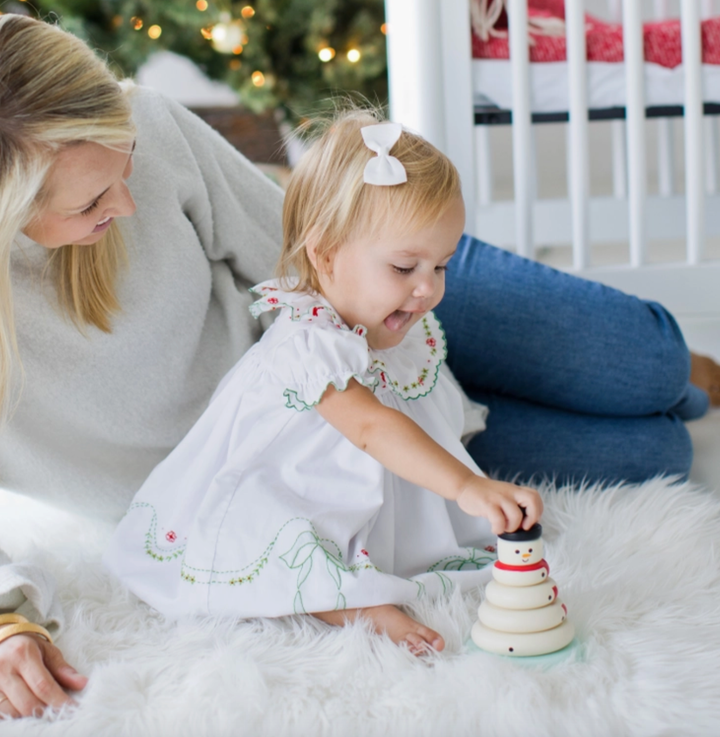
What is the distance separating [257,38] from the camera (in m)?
2.41

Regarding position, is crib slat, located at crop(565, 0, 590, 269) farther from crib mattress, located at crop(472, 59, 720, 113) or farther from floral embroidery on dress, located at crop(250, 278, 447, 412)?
floral embroidery on dress, located at crop(250, 278, 447, 412)

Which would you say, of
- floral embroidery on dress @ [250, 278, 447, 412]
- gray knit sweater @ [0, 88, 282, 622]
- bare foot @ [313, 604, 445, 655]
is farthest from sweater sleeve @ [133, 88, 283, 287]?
bare foot @ [313, 604, 445, 655]

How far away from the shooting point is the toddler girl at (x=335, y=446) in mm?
803

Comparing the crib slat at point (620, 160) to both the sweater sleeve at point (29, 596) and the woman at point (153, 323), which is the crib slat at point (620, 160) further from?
the sweater sleeve at point (29, 596)

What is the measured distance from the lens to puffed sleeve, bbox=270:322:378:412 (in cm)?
82

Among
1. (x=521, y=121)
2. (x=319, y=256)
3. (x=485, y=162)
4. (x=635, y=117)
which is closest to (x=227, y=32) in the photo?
(x=485, y=162)

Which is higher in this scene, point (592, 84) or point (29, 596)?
point (592, 84)

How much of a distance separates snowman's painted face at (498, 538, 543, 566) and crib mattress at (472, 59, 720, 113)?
3.01 feet

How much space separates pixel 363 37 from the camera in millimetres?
2494

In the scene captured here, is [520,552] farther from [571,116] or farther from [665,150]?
[665,150]

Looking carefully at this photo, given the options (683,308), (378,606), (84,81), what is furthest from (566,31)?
(378,606)

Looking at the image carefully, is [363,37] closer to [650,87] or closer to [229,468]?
[650,87]

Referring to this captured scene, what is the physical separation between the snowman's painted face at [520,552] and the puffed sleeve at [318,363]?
0.22 metres

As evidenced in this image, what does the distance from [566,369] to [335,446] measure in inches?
16.9
